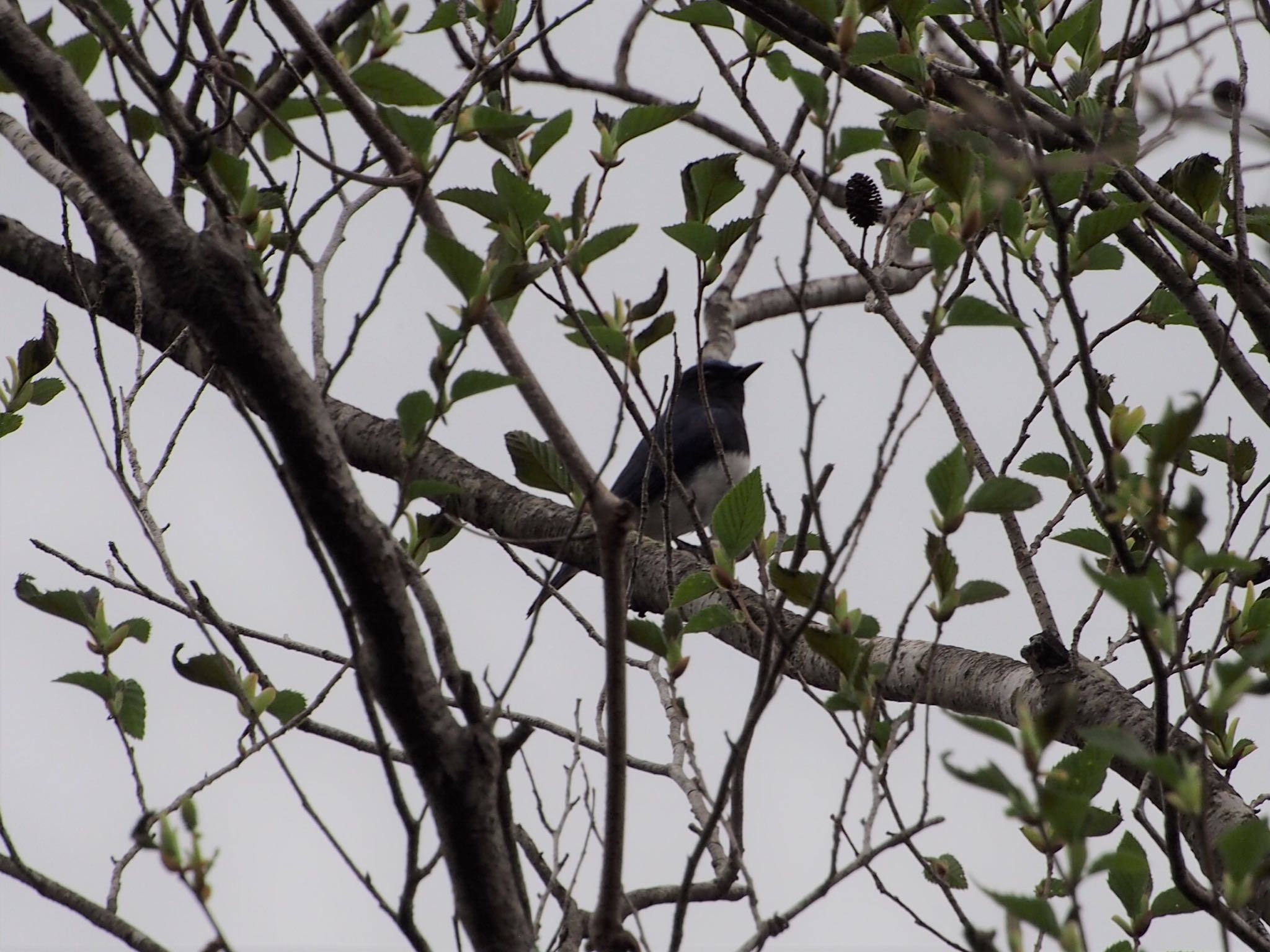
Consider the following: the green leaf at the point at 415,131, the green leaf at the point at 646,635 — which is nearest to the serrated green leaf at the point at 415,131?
the green leaf at the point at 415,131

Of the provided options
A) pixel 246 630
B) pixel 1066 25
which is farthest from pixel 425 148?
pixel 1066 25

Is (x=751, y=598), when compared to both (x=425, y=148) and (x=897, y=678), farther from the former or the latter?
(x=425, y=148)

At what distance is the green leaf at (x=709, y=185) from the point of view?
276 cm

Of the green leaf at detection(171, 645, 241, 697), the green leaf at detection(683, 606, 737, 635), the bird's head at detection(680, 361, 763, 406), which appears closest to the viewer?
the green leaf at detection(171, 645, 241, 697)

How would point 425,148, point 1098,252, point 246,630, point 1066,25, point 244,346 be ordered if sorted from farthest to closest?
point 1066,25, point 246,630, point 1098,252, point 425,148, point 244,346

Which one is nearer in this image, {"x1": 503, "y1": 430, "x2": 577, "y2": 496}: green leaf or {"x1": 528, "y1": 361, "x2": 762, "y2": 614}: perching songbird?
{"x1": 503, "y1": 430, "x2": 577, "y2": 496}: green leaf

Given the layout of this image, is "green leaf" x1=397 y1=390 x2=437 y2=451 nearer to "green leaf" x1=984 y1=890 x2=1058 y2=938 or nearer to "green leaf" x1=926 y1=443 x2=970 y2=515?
"green leaf" x1=926 y1=443 x2=970 y2=515

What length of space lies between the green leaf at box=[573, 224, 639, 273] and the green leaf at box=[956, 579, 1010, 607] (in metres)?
0.91

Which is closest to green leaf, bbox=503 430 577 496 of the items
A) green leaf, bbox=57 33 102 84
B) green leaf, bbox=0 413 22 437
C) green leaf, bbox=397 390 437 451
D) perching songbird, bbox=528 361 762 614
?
green leaf, bbox=397 390 437 451

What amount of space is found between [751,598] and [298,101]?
1574 millimetres

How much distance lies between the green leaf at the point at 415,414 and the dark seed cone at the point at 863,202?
130 centimetres

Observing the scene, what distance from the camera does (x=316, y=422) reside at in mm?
1824

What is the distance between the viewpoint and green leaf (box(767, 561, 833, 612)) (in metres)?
2.21

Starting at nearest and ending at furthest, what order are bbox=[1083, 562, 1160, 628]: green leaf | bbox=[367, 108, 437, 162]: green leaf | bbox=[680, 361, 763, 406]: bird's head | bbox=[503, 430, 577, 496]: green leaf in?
1. bbox=[1083, 562, 1160, 628]: green leaf
2. bbox=[367, 108, 437, 162]: green leaf
3. bbox=[503, 430, 577, 496]: green leaf
4. bbox=[680, 361, 763, 406]: bird's head
